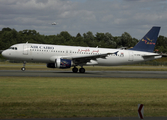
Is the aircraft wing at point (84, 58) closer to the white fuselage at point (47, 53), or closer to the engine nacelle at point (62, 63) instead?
the white fuselage at point (47, 53)

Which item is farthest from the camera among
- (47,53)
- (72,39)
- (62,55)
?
(72,39)

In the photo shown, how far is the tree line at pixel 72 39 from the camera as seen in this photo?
119125 mm

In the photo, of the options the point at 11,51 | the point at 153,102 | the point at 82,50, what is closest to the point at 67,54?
the point at 82,50

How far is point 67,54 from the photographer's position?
41312 mm

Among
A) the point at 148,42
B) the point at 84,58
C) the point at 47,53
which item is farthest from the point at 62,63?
the point at 148,42

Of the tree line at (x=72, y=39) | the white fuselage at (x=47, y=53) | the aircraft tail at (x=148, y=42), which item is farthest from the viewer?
the tree line at (x=72, y=39)

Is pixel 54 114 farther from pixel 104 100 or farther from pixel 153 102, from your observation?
pixel 153 102

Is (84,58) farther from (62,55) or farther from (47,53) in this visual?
(47,53)

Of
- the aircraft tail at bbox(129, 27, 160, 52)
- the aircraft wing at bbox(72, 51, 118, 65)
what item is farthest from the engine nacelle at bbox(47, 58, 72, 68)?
the aircraft tail at bbox(129, 27, 160, 52)

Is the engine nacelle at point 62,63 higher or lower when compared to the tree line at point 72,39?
lower

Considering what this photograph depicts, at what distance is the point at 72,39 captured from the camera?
157m

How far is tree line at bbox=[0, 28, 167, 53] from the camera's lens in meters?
119

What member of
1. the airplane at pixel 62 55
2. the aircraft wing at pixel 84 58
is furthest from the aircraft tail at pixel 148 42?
the aircraft wing at pixel 84 58

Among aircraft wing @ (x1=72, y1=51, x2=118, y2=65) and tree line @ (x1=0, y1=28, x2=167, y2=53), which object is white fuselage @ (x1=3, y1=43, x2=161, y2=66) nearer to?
aircraft wing @ (x1=72, y1=51, x2=118, y2=65)
